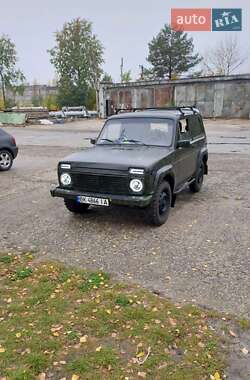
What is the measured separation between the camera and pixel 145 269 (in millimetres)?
4453

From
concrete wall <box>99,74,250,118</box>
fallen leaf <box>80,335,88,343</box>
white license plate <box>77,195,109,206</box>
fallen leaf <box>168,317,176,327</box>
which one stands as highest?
concrete wall <box>99,74,250,118</box>

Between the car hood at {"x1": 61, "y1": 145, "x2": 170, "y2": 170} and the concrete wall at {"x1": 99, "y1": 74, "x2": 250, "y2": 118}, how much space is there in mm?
30589

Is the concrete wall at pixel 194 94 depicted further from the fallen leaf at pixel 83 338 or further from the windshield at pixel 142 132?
the fallen leaf at pixel 83 338

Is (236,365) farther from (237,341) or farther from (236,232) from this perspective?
(236,232)

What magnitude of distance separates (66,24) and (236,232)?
56081 millimetres

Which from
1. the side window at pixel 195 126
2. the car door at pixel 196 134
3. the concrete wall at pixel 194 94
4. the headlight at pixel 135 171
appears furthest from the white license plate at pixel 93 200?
the concrete wall at pixel 194 94

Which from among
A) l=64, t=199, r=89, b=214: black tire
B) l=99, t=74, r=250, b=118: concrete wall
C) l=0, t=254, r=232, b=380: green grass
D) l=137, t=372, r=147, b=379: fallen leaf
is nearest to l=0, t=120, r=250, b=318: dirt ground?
l=64, t=199, r=89, b=214: black tire

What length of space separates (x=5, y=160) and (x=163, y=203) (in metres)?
6.86

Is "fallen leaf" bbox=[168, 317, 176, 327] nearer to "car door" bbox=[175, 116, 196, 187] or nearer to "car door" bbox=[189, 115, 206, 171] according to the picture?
"car door" bbox=[175, 116, 196, 187]

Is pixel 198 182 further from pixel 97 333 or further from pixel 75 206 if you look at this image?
pixel 97 333

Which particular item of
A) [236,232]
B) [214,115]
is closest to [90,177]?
[236,232]

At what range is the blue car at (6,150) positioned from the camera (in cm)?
1095

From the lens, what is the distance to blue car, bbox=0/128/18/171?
10.9m

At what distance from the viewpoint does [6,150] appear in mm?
11055
